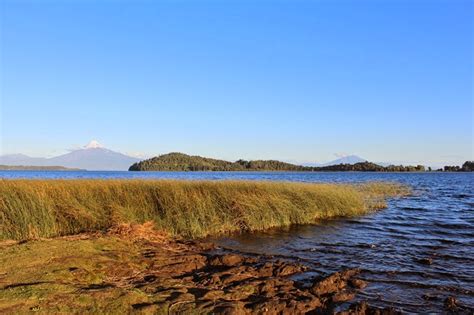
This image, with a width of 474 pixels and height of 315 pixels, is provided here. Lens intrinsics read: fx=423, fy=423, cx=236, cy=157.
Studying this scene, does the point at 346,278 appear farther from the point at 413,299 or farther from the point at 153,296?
the point at 153,296

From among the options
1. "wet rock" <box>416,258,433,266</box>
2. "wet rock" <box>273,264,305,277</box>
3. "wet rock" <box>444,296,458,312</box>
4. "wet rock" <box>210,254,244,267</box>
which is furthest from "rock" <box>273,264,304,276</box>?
"wet rock" <box>416,258,433,266</box>

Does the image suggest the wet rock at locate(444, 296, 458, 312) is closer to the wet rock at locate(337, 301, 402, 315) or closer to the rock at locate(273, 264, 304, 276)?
the wet rock at locate(337, 301, 402, 315)

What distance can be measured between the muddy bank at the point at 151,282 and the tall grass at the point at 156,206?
270 centimetres

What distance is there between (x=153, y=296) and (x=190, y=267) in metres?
2.85

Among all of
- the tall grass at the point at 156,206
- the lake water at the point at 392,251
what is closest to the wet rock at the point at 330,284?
the lake water at the point at 392,251

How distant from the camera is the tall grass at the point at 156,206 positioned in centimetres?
1404

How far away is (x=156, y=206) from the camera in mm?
16938

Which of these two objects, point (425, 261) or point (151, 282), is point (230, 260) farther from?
point (425, 261)

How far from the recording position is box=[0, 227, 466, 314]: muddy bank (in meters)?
7.01

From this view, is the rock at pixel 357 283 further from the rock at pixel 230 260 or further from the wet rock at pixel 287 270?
the rock at pixel 230 260

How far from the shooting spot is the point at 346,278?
33.2ft

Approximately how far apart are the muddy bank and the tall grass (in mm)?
2700

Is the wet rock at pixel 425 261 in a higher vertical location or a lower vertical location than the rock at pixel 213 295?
lower

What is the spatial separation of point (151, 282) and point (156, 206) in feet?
28.1
